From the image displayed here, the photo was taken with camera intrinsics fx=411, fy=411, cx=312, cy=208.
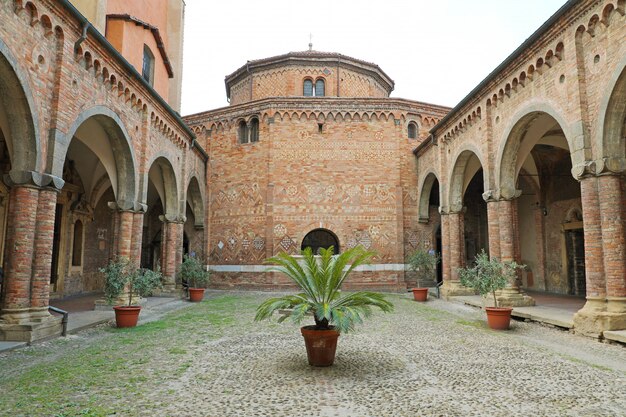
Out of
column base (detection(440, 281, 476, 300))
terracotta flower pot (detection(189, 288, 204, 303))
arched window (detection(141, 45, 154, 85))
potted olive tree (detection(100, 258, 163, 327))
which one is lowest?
terracotta flower pot (detection(189, 288, 204, 303))

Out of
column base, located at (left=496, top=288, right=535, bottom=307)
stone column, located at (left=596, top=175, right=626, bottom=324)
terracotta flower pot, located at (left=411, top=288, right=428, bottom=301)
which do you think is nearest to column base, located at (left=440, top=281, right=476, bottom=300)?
terracotta flower pot, located at (left=411, top=288, right=428, bottom=301)

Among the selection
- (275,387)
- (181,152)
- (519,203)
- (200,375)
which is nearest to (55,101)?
(200,375)

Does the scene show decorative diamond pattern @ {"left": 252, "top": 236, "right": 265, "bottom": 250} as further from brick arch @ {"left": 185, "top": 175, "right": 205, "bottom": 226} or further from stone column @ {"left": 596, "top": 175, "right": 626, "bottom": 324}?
stone column @ {"left": 596, "top": 175, "right": 626, "bottom": 324}

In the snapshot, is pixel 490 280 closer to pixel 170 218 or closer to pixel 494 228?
pixel 494 228

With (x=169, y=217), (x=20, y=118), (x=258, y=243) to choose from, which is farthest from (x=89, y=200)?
(x=20, y=118)

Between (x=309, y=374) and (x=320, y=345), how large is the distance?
445 millimetres

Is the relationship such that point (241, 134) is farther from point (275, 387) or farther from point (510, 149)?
point (275, 387)

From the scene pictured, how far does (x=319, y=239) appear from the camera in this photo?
1939 cm

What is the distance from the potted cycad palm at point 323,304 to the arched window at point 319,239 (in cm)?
1261

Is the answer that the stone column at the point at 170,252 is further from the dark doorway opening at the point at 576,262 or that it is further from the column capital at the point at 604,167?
the dark doorway opening at the point at 576,262

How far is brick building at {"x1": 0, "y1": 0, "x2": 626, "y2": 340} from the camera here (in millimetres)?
7902

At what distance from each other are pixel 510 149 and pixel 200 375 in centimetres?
1034

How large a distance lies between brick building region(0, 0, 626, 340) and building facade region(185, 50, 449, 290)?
0.23 ft

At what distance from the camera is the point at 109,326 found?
9750 mm
